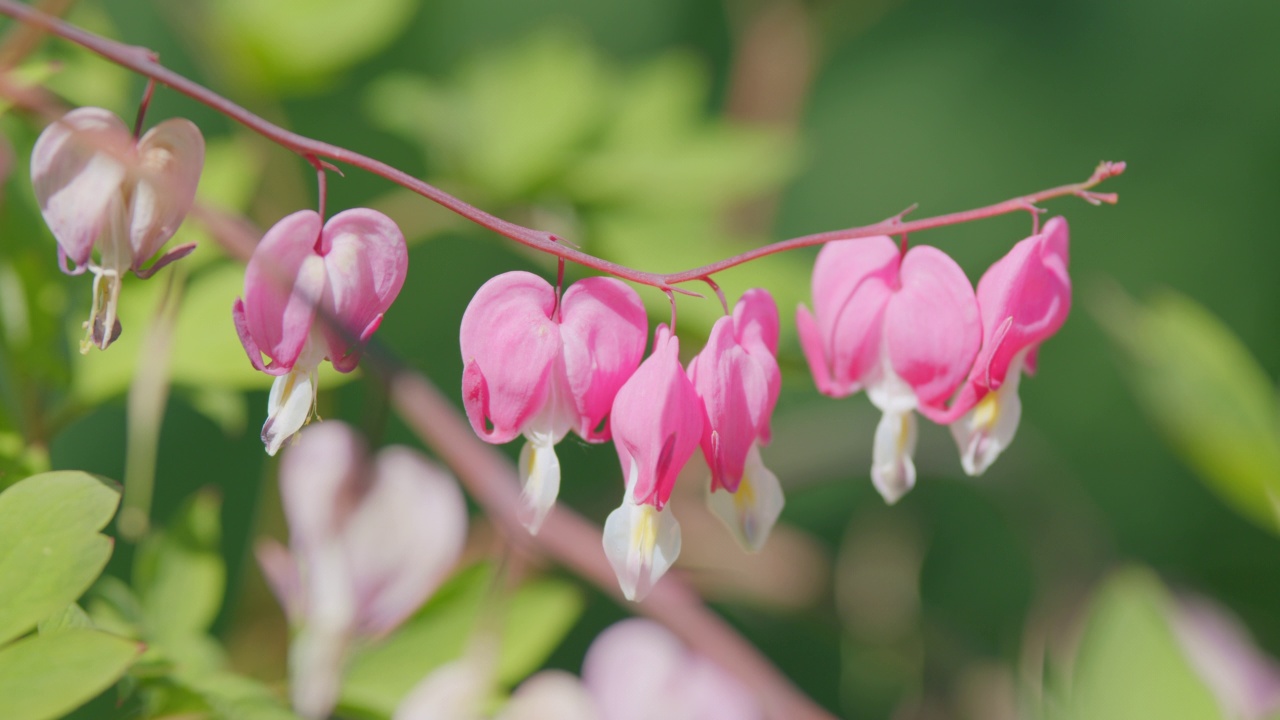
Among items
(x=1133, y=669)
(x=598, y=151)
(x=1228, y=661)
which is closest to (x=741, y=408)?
(x=1133, y=669)

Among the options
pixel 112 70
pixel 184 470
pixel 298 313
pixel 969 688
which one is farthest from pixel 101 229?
pixel 184 470

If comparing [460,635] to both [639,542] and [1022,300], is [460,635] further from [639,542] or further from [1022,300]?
[1022,300]

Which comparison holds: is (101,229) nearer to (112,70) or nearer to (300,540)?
(300,540)

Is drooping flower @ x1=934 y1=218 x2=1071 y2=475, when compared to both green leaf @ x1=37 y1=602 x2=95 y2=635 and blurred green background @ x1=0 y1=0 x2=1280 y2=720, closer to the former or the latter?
blurred green background @ x1=0 y1=0 x2=1280 y2=720

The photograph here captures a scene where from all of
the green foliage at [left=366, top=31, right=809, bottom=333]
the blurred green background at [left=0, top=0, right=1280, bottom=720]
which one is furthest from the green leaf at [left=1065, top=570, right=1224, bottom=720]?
the green foliage at [left=366, top=31, right=809, bottom=333]

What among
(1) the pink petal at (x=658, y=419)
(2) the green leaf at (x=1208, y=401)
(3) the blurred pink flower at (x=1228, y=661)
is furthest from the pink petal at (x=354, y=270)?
(3) the blurred pink flower at (x=1228, y=661)
